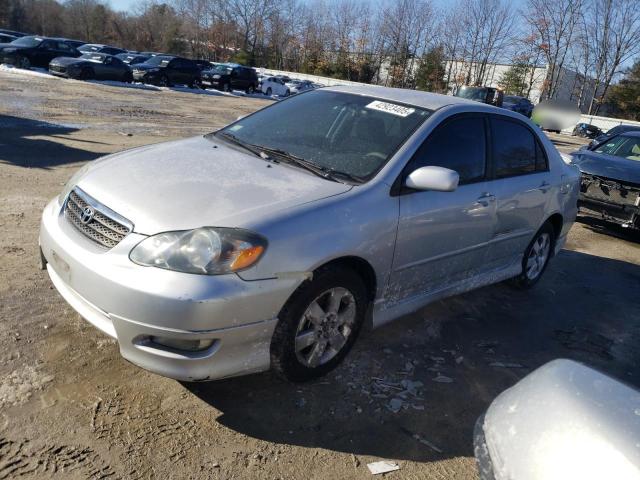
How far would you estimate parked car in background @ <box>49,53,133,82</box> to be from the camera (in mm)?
23794

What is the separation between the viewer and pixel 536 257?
5328mm

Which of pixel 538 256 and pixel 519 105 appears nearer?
pixel 538 256

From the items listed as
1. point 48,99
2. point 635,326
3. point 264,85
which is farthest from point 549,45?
point 635,326

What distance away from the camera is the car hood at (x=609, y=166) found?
780 cm

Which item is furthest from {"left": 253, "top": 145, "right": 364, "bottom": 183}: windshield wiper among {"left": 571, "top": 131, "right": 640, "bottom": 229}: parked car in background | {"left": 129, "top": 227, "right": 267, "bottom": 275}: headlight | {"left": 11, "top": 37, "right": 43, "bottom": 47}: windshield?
{"left": 11, "top": 37, "right": 43, "bottom": 47}: windshield

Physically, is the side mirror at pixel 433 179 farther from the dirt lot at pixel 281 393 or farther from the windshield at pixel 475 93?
the windshield at pixel 475 93

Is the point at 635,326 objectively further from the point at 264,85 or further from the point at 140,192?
the point at 264,85

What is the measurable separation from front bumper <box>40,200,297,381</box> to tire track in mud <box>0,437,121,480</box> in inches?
18.3

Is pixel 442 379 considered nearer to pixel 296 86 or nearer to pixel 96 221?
pixel 96 221

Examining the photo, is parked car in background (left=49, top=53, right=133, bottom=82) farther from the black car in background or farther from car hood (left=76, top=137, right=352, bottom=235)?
car hood (left=76, top=137, right=352, bottom=235)

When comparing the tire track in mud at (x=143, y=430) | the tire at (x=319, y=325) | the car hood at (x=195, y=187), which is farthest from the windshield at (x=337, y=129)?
the tire track in mud at (x=143, y=430)

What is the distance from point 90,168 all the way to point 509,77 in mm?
48700

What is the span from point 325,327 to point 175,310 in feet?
3.21

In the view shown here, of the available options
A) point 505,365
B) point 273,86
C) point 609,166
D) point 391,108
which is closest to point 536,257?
point 505,365
